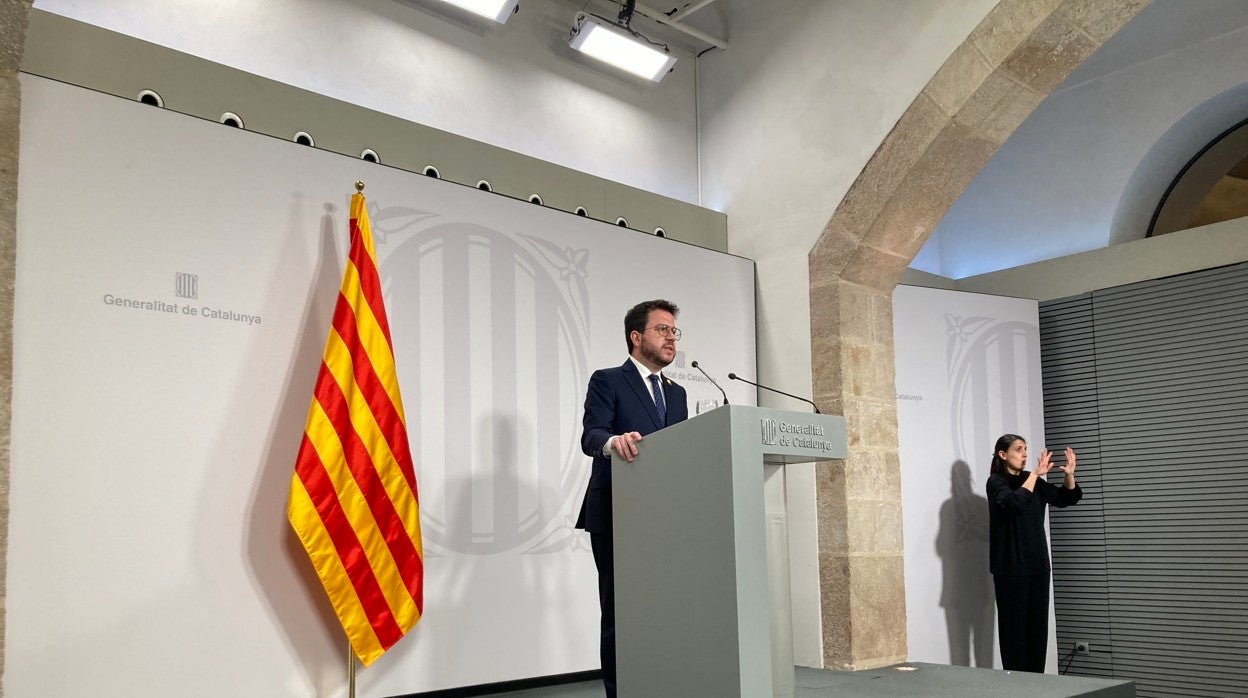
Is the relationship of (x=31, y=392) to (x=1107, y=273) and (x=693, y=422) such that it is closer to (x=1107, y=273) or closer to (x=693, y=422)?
(x=693, y=422)

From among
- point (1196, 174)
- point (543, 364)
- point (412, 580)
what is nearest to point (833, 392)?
point (543, 364)

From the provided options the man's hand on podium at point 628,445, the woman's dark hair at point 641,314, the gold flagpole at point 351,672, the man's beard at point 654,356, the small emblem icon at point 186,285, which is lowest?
the gold flagpole at point 351,672

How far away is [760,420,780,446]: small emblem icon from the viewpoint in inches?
108

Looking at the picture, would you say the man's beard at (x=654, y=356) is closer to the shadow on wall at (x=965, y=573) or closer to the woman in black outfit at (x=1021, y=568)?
the woman in black outfit at (x=1021, y=568)

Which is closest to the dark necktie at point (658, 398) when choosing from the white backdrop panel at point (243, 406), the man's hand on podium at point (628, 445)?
the man's hand on podium at point (628, 445)

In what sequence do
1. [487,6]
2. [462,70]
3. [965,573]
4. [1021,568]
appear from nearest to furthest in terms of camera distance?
[487,6], [462,70], [1021,568], [965,573]

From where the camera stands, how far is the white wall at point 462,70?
184 inches

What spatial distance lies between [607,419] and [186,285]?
1.74 meters

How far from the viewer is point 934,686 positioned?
488 cm

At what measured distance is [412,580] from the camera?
4.17 metres

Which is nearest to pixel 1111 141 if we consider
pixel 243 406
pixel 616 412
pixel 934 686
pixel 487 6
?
pixel 934 686

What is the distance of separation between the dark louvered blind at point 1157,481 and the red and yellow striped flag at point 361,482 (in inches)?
189

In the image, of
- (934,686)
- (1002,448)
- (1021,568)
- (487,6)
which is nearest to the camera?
(934,686)

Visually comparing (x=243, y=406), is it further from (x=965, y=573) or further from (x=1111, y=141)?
(x=1111, y=141)
